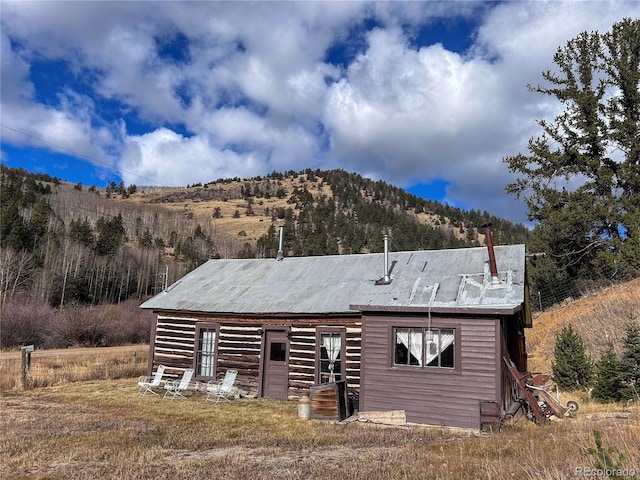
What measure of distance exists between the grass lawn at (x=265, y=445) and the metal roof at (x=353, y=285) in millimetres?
3021

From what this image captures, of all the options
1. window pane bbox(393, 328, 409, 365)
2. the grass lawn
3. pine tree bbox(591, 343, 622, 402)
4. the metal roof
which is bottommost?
the grass lawn

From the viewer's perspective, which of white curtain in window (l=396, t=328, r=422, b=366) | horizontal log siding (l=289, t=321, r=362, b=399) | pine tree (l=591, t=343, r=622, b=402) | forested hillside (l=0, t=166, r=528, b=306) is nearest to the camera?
white curtain in window (l=396, t=328, r=422, b=366)

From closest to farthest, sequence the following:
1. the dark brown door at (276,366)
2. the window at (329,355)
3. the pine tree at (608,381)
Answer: the pine tree at (608,381), the window at (329,355), the dark brown door at (276,366)

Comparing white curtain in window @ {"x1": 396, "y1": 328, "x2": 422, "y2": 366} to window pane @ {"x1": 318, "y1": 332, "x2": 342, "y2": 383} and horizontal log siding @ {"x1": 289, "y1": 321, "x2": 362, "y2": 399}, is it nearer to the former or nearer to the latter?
horizontal log siding @ {"x1": 289, "y1": 321, "x2": 362, "y2": 399}

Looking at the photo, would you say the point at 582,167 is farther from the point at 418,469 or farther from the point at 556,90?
the point at 418,469

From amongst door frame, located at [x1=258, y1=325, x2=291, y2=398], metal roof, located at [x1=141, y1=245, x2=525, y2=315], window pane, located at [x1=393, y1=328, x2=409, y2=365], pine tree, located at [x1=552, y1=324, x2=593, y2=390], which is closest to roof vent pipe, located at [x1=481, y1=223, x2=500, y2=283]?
metal roof, located at [x1=141, y1=245, x2=525, y2=315]

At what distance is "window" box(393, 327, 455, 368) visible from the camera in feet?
36.6

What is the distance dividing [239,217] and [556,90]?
260ft

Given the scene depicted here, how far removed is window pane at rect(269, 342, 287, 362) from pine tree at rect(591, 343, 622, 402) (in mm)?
9150

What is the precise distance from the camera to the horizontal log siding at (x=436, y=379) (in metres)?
10.7

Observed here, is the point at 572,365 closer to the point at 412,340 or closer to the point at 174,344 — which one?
the point at 412,340

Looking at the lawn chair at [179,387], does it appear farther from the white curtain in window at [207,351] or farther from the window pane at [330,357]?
the window pane at [330,357]

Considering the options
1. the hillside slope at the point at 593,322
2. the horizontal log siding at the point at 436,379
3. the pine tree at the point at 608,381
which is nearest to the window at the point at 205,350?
the horizontal log siding at the point at 436,379

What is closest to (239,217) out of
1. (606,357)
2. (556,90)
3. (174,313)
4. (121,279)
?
(121,279)
